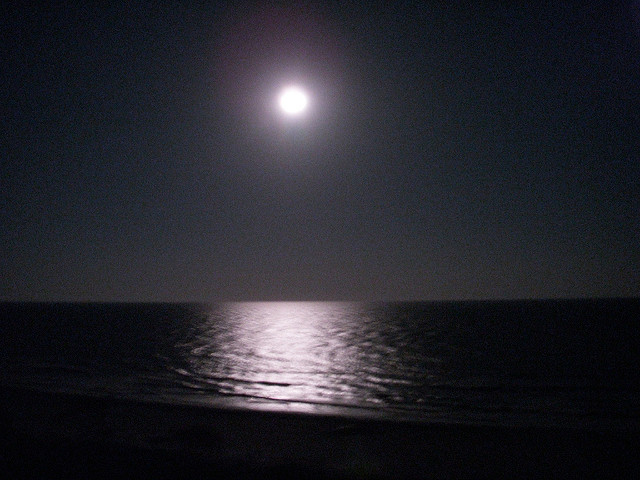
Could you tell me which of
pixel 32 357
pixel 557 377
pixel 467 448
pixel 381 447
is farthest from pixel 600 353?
pixel 32 357

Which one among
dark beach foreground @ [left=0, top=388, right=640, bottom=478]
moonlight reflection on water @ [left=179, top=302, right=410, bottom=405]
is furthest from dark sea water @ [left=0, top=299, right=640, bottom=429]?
dark beach foreground @ [left=0, top=388, right=640, bottom=478]

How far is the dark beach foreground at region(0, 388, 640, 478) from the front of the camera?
11.7 meters

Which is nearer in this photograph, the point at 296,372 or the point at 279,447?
the point at 279,447

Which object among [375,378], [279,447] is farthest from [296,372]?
[279,447]

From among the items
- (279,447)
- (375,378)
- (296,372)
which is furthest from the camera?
(296,372)

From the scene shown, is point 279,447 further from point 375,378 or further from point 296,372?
point 296,372

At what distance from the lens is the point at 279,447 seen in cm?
1442

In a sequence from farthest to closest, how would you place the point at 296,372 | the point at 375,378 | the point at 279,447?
1. the point at 296,372
2. the point at 375,378
3. the point at 279,447

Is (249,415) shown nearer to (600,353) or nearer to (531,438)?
(531,438)

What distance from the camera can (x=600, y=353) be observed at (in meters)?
43.5

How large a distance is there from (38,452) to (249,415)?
9.57 metres

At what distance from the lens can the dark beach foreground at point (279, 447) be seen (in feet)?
38.2

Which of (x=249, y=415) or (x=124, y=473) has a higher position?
(x=124, y=473)

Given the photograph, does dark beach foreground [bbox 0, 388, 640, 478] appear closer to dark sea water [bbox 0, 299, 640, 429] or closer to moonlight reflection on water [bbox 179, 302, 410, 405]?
dark sea water [bbox 0, 299, 640, 429]
